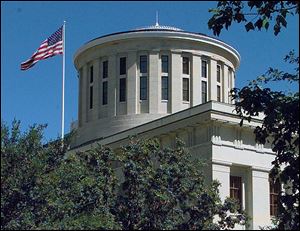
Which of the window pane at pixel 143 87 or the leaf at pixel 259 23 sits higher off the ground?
the window pane at pixel 143 87

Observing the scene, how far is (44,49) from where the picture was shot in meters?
41.5

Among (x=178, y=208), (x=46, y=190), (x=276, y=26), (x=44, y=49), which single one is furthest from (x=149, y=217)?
(x=44, y=49)

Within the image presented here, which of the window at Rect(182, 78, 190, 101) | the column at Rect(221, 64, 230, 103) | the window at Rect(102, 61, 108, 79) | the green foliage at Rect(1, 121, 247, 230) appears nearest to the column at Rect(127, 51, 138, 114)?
the window at Rect(102, 61, 108, 79)

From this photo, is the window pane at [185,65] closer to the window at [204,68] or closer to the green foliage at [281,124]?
the window at [204,68]

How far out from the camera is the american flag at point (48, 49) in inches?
1598

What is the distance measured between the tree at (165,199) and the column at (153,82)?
81.1 ft

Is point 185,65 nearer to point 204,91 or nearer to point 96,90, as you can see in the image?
point 204,91

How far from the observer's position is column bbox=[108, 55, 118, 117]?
50000 mm

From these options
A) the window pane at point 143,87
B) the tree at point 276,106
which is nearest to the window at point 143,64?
the window pane at point 143,87

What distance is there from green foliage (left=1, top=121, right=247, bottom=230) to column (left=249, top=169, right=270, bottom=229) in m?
14.1

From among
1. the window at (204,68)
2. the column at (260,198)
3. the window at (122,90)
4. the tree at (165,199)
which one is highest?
the window at (204,68)

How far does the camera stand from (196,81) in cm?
4994

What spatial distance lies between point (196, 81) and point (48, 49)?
12.2 meters

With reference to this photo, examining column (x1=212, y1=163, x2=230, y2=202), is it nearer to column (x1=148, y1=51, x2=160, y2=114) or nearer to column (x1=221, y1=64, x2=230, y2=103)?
column (x1=148, y1=51, x2=160, y2=114)
